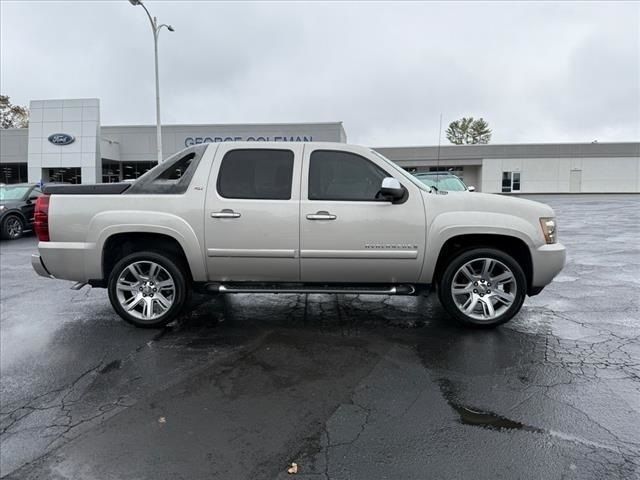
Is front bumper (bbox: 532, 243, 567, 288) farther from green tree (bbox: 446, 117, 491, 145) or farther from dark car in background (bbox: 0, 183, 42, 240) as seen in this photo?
green tree (bbox: 446, 117, 491, 145)

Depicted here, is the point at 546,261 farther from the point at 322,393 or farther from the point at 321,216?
the point at 322,393

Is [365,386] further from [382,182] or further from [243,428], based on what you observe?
[382,182]

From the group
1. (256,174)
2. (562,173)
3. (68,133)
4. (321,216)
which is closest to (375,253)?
(321,216)

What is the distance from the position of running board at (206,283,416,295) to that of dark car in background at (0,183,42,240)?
1111 centimetres

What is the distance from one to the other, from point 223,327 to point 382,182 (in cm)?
229

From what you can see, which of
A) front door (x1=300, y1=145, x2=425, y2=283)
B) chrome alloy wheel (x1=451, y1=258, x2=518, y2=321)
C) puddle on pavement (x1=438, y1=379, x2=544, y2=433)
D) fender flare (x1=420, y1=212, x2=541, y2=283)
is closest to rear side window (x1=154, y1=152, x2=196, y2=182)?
front door (x1=300, y1=145, x2=425, y2=283)

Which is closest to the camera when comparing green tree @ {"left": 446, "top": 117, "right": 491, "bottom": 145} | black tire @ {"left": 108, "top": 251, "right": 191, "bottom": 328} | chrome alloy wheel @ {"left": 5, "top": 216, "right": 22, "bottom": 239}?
black tire @ {"left": 108, "top": 251, "right": 191, "bottom": 328}

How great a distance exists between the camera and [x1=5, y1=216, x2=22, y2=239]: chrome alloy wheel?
43.5 feet

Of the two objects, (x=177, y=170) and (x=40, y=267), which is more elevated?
(x=177, y=170)

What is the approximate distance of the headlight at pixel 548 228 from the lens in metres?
4.85

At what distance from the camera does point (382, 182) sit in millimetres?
4742

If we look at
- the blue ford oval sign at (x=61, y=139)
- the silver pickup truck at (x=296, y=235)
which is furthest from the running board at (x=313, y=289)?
the blue ford oval sign at (x=61, y=139)

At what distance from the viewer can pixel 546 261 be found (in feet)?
15.8

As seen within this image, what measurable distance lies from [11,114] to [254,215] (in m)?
74.0
